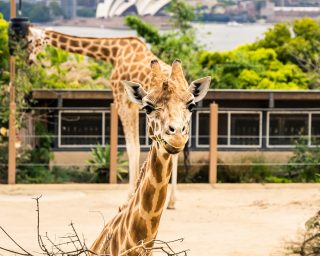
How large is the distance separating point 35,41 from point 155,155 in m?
13.3

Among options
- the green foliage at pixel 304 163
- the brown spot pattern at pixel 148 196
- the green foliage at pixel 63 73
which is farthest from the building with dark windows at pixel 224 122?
the brown spot pattern at pixel 148 196

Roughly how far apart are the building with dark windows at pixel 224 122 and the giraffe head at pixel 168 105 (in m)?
16.4

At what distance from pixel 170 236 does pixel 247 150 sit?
869cm

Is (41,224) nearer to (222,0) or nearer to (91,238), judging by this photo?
(91,238)

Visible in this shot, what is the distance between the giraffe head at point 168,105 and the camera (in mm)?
8102

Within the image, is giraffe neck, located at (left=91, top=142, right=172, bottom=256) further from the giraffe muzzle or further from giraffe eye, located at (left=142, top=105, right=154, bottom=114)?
the giraffe muzzle

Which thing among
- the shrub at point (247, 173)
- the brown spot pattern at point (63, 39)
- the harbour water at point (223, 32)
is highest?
the harbour water at point (223, 32)

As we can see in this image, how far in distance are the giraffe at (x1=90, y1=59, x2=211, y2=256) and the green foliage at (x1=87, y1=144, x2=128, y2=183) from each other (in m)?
15.1

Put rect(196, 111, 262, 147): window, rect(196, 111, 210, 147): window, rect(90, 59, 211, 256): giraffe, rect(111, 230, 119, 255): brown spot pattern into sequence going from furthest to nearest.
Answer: rect(196, 111, 210, 147): window
rect(196, 111, 262, 147): window
rect(111, 230, 119, 255): brown spot pattern
rect(90, 59, 211, 256): giraffe

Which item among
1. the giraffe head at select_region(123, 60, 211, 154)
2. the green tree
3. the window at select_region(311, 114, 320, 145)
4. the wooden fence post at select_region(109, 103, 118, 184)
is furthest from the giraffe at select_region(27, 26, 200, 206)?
the green tree

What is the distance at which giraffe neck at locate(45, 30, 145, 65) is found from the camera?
67.3ft

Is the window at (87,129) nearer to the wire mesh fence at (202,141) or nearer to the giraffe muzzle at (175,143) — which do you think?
the wire mesh fence at (202,141)

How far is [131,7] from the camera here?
262 feet

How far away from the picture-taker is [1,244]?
15.9 metres
